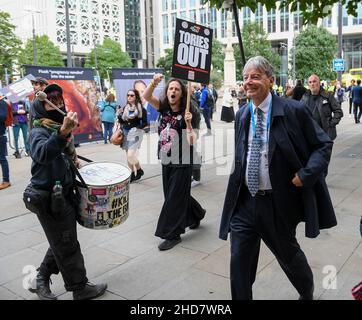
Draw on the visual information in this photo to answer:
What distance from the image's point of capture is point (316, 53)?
51.6 meters

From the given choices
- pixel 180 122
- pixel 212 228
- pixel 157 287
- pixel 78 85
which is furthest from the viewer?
pixel 78 85

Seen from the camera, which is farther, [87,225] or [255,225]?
[87,225]

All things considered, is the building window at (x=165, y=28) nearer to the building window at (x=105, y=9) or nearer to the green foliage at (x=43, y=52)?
the building window at (x=105, y=9)

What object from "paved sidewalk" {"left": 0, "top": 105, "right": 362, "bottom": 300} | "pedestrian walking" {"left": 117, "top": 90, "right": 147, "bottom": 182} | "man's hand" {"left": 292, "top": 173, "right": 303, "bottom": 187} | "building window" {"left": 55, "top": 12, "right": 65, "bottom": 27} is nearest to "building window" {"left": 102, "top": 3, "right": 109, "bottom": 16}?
"building window" {"left": 55, "top": 12, "right": 65, "bottom": 27}

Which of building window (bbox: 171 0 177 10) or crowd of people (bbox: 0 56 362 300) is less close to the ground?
building window (bbox: 171 0 177 10)

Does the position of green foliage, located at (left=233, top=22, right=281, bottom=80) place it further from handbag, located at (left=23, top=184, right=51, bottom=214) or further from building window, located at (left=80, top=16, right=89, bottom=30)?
building window, located at (left=80, top=16, right=89, bottom=30)

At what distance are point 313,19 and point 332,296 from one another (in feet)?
25.0

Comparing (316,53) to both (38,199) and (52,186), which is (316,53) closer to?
(52,186)

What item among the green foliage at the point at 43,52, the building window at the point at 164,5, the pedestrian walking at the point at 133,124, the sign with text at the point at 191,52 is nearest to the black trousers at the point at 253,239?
the sign with text at the point at 191,52

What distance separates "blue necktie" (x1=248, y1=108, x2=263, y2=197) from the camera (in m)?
2.93

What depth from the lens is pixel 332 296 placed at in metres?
3.49

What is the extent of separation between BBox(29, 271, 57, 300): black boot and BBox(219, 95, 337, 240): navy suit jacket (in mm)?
2021

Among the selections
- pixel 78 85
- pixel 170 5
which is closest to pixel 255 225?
pixel 78 85
